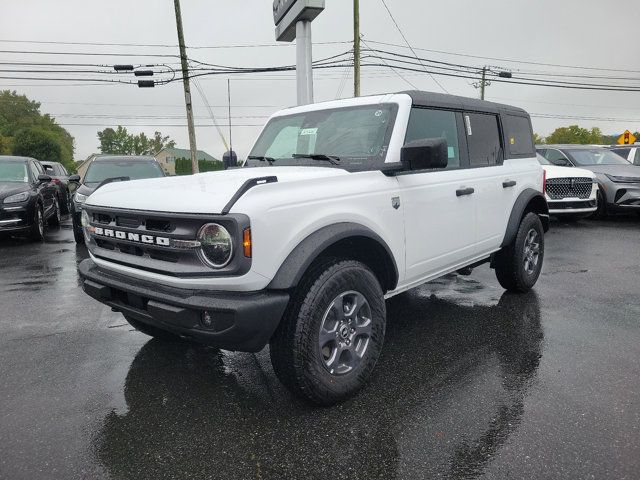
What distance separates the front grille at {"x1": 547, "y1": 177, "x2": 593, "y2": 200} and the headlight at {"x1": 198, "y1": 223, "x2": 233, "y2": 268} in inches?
395

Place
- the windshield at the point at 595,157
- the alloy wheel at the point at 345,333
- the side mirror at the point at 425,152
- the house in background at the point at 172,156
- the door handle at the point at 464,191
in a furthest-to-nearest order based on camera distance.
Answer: the house in background at the point at 172,156 → the windshield at the point at 595,157 → the door handle at the point at 464,191 → the side mirror at the point at 425,152 → the alloy wheel at the point at 345,333

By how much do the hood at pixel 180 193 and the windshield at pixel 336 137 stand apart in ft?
1.07

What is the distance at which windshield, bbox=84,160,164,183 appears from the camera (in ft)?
31.2

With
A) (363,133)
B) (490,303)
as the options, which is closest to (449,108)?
(363,133)

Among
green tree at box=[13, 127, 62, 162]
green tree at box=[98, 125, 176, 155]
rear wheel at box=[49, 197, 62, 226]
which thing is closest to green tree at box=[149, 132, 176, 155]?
green tree at box=[98, 125, 176, 155]

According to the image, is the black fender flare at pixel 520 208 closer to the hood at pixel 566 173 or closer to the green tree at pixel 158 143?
the hood at pixel 566 173

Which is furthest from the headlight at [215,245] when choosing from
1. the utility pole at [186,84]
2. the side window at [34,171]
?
the utility pole at [186,84]

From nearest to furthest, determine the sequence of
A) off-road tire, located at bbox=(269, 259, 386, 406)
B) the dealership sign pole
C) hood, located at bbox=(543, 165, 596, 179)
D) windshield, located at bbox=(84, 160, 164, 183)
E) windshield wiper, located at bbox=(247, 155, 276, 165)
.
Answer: off-road tire, located at bbox=(269, 259, 386, 406), windshield wiper, located at bbox=(247, 155, 276, 165), windshield, located at bbox=(84, 160, 164, 183), the dealership sign pole, hood, located at bbox=(543, 165, 596, 179)

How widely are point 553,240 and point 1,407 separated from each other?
29.6 feet

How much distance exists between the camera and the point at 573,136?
103812mm

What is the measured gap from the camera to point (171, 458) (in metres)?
2.44

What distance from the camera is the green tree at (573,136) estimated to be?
103 metres

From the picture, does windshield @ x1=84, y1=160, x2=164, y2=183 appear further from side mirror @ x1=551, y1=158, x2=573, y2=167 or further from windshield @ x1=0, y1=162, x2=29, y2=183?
side mirror @ x1=551, y1=158, x2=573, y2=167

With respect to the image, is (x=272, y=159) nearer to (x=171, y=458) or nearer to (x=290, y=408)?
(x=290, y=408)
